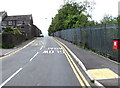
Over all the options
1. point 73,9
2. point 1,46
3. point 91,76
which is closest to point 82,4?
point 73,9

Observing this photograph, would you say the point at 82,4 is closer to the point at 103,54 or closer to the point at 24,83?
the point at 103,54

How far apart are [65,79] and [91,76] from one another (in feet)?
3.74

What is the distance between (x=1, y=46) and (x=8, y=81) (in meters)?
22.6

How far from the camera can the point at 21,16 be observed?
114 m

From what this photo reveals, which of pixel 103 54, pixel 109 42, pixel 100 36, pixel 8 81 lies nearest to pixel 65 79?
pixel 8 81

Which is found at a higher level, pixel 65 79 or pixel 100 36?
pixel 100 36

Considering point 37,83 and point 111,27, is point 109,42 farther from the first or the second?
point 37,83

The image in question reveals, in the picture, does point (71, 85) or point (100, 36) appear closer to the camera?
point (71, 85)

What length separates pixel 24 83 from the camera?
8766 mm

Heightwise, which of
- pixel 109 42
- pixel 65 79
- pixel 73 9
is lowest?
pixel 65 79

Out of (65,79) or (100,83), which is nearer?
(100,83)

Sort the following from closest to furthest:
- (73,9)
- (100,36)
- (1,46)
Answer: (100,36), (1,46), (73,9)

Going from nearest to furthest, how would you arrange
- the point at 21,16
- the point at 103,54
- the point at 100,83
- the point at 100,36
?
the point at 100,83
the point at 103,54
the point at 100,36
the point at 21,16

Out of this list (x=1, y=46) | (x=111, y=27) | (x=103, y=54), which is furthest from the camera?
(x=1, y=46)
